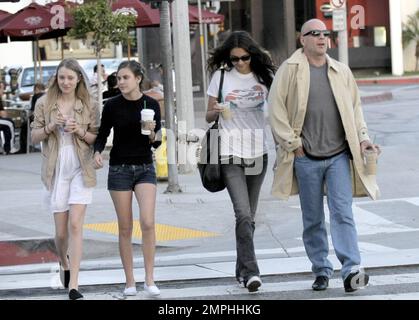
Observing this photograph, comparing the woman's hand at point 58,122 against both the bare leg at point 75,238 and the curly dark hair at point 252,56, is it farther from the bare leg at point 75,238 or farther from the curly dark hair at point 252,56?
the curly dark hair at point 252,56

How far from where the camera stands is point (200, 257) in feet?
33.4

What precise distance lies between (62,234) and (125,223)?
1.77 feet

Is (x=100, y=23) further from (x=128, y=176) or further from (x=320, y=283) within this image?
(x=320, y=283)

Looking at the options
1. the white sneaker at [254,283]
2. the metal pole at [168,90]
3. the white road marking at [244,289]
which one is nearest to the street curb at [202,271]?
the white road marking at [244,289]

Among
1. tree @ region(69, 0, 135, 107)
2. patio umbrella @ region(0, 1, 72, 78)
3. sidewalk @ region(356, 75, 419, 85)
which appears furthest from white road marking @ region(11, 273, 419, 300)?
sidewalk @ region(356, 75, 419, 85)

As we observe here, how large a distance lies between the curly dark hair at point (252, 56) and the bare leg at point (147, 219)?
1.14 m

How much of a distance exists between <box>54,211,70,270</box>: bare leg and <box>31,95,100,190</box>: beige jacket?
0.25 metres

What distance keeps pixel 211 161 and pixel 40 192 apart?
21.7ft

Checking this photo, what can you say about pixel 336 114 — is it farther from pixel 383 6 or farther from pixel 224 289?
pixel 383 6

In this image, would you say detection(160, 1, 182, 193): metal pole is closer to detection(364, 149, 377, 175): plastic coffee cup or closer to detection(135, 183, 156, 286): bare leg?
detection(135, 183, 156, 286): bare leg

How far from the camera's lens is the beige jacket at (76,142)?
8227 mm

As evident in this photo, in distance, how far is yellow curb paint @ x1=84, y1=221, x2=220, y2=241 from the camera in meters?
11.3

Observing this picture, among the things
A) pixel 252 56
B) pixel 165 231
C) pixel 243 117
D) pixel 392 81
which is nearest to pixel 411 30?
pixel 392 81
